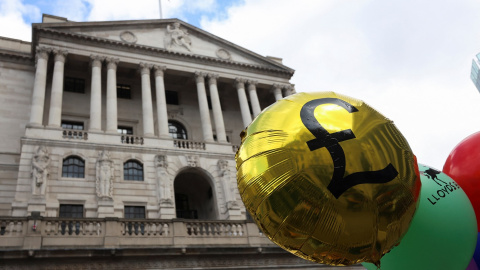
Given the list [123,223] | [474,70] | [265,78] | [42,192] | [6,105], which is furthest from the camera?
[474,70]

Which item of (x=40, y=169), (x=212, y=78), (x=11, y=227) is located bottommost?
(x=11, y=227)

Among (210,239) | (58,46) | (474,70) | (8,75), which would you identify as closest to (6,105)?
(8,75)

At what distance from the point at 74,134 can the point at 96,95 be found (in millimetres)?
3436

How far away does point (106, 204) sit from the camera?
21297mm

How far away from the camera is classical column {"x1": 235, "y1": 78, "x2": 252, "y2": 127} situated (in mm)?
31359

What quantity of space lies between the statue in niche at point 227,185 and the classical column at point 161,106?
4251 millimetres

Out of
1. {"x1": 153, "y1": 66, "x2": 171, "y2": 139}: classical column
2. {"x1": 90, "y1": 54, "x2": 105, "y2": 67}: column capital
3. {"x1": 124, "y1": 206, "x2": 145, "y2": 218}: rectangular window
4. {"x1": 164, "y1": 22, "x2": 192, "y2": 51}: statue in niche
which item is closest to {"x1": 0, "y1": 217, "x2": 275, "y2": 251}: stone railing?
{"x1": 124, "y1": 206, "x2": 145, "y2": 218}: rectangular window

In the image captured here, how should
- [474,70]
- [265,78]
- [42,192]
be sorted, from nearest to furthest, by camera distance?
[42,192] → [265,78] → [474,70]

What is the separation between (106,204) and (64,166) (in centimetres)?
361

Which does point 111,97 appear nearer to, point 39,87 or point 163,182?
point 39,87

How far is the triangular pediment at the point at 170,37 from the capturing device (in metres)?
29.1

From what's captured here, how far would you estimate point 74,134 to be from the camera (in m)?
24.4

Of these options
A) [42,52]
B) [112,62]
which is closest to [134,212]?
[112,62]

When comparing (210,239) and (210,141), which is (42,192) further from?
(210,141)
